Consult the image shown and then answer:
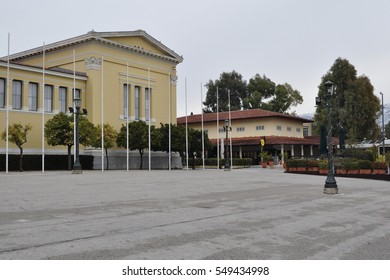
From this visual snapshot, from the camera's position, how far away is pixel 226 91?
9381 centimetres

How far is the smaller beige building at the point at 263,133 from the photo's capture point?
60.2 m

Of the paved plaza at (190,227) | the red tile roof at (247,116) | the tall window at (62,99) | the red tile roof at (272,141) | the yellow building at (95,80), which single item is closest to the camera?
the paved plaza at (190,227)

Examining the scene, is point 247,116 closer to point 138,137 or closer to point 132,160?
point 132,160

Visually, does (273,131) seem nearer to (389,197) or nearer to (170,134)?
(170,134)

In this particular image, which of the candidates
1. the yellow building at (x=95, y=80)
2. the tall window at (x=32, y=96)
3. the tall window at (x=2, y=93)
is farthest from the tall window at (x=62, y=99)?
the tall window at (x=2, y=93)

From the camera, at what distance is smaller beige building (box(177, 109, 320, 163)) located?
6025 cm

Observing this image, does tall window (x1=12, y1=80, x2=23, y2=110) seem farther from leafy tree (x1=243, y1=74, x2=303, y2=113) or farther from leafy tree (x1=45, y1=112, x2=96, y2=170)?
leafy tree (x1=243, y1=74, x2=303, y2=113)

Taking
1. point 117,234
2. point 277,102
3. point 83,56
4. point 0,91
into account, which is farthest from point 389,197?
point 277,102

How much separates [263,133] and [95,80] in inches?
1038

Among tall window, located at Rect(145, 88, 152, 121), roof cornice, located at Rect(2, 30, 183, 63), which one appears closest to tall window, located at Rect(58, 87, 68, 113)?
roof cornice, located at Rect(2, 30, 183, 63)

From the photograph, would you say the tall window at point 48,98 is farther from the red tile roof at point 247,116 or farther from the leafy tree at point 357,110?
the leafy tree at point 357,110

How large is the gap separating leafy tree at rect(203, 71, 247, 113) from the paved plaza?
79463mm

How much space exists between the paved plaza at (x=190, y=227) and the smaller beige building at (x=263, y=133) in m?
44.9

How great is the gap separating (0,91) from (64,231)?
113 feet
